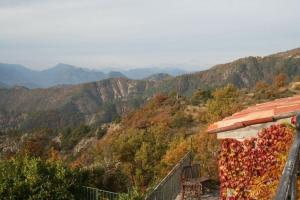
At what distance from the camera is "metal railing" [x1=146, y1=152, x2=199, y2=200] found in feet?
36.3

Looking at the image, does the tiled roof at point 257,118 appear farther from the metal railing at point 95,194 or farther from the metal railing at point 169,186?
the metal railing at point 95,194

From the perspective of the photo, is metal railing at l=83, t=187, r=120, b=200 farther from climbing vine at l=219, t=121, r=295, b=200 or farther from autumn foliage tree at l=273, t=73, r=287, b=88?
autumn foliage tree at l=273, t=73, r=287, b=88

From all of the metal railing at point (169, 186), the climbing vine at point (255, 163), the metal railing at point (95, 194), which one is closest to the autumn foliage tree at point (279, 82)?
the metal railing at point (95, 194)

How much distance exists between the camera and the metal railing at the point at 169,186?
1105 cm

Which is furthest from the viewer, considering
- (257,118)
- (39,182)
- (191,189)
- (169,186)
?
(39,182)

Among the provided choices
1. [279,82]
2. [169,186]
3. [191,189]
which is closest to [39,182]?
[169,186]

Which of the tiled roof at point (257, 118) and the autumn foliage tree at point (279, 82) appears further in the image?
the autumn foliage tree at point (279, 82)

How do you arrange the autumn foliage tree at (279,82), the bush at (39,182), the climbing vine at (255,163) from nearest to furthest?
the climbing vine at (255,163)
the bush at (39,182)
the autumn foliage tree at (279,82)

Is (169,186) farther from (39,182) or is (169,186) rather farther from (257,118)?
(39,182)

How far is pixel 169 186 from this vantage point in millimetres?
12758

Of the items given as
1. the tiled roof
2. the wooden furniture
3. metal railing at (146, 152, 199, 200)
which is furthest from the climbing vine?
the wooden furniture

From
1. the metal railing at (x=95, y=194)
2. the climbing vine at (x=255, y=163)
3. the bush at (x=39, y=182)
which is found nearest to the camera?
the climbing vine at (x=255, y=163)

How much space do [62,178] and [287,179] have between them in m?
14.5

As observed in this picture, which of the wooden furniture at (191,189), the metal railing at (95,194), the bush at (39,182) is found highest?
the wooden furniture at (191,189)
